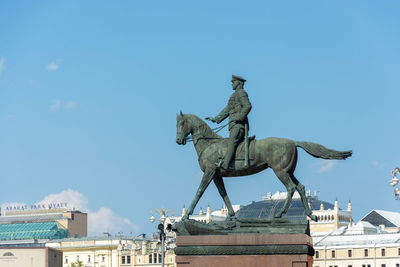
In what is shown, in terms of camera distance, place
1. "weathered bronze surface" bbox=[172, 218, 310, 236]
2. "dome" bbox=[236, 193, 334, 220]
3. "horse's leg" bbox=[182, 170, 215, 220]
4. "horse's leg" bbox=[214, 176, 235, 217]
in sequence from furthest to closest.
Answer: "dome" bbox=[236, 193, 334, 220] < "horse's leg" bbox=[214, 176, 235, 217] < "horse's leg" bbox=[182, 170, 215, 220] < "weathered bronze surface" bbox=[172, 218, 310, 236]

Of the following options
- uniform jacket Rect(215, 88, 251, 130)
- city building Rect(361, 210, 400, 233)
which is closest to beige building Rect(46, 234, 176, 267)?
city building Rect(361, 210, 400, 233)

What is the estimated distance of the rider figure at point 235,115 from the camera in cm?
3228

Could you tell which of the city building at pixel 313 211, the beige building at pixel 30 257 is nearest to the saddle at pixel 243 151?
the beige building at pixel 30 257

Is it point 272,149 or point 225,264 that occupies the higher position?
point 272,149

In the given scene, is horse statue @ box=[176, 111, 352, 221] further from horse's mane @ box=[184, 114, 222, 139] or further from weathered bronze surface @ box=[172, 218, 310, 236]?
weathered bronze surface @ box=[172, 218, 310, 236]

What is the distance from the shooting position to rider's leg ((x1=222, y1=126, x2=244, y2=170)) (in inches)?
1267

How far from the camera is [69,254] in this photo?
167 metres

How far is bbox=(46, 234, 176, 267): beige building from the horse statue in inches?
4456

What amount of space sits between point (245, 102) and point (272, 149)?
1683 mm

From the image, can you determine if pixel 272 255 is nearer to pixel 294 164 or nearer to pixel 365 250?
pixel 294 164

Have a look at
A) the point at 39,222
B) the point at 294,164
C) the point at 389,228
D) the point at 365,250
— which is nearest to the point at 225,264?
the point at 294,164

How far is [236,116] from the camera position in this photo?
32.6 metres

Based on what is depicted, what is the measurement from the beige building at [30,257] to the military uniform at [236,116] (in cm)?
10226

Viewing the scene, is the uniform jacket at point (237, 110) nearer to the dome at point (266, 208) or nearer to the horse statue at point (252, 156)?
the horse statue at point (252, 156)
